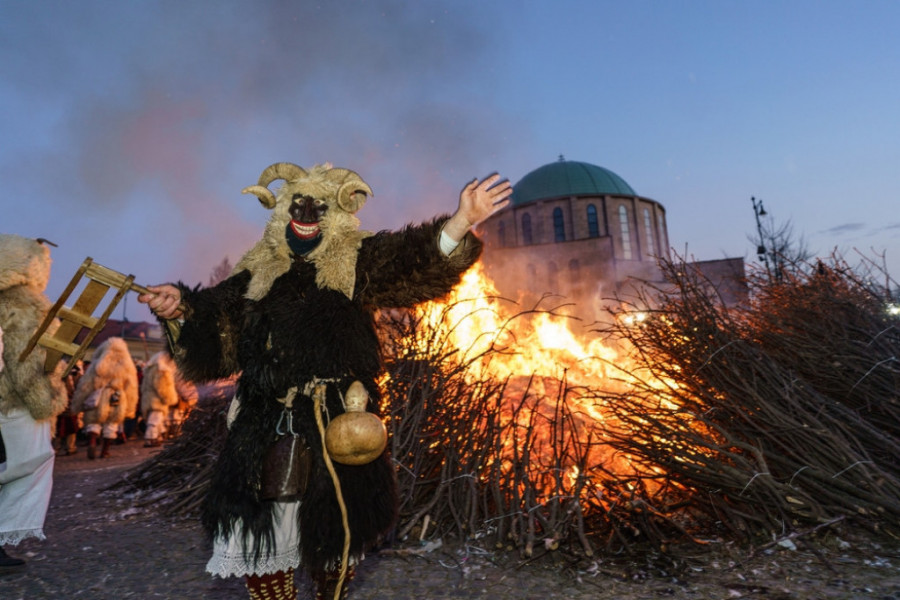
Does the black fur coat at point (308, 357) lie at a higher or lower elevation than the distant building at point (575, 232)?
lower

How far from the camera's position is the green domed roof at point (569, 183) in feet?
129

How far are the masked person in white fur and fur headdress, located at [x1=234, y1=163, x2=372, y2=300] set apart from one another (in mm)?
2406

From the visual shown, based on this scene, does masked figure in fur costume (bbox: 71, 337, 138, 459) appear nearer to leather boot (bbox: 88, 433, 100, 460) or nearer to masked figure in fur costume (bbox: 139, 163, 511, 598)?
leather boot (bbox: 88, 433, 100, 460)

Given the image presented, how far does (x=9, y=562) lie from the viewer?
12.5 ft

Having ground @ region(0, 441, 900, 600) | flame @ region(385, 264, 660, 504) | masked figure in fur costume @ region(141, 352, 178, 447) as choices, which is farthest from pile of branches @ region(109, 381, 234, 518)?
masked figure in fur costume @ region(141, 352, 178, 447)

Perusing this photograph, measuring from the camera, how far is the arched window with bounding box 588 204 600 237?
38013 mm

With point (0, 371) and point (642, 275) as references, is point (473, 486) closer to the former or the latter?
point (0, 371)

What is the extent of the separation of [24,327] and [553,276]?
97.3 ft

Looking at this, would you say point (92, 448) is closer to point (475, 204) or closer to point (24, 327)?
point (24, 327)

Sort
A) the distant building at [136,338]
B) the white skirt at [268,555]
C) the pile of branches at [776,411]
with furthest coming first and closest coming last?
the distant building at [136,338], the pile of branches at [776,411], the white skirt at [268,555]

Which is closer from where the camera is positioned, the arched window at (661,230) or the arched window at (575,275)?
the arched window at (575,275)

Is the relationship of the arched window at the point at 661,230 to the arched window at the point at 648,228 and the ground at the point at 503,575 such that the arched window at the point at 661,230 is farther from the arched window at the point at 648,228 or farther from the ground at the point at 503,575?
the ground at the point at 503,575

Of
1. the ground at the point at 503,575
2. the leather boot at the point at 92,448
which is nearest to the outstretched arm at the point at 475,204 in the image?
the ground at the point at 503,575

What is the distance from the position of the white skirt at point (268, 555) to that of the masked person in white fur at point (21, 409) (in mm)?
2565
